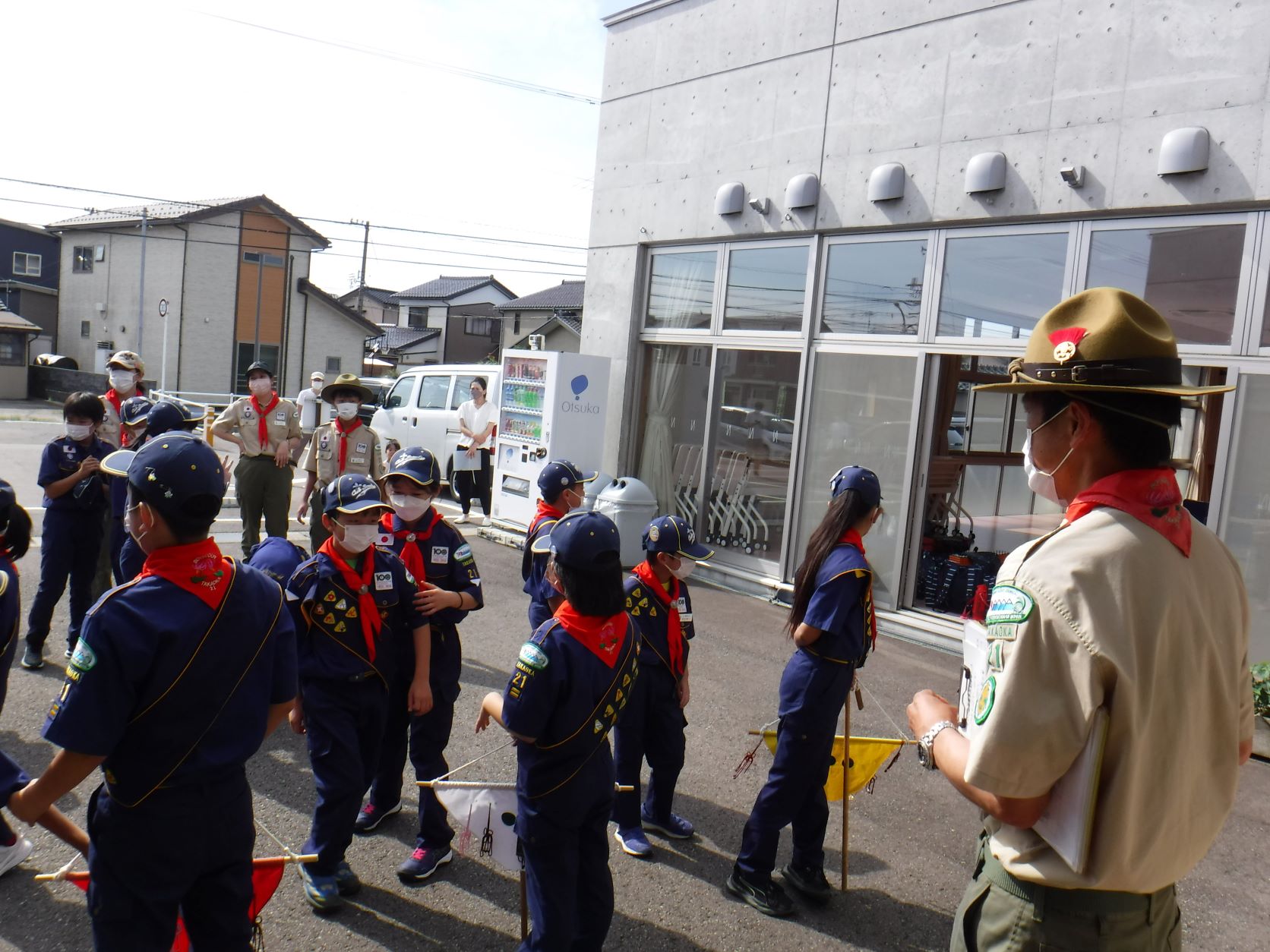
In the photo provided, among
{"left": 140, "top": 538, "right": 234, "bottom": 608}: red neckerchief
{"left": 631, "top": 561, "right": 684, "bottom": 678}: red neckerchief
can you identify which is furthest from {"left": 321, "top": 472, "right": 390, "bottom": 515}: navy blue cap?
{"left": 631, "top": 561, "right": 684, "bottom": 678}: red neckerchief

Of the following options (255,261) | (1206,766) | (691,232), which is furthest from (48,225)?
(1206,766)

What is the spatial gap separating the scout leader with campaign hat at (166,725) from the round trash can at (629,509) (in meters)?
7.71

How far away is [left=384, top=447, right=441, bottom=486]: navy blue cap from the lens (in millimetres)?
4473

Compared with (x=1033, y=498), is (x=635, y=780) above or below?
below

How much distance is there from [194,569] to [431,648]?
1.93 meters

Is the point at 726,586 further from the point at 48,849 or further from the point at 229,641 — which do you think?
the point at 229,641

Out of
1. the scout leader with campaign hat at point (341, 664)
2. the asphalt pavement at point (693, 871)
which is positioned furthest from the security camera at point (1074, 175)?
the scout leader with campaign hat at point (341, 664)

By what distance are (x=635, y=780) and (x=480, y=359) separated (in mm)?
53447

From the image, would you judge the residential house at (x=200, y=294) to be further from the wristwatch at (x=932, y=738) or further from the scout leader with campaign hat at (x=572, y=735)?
the wristwatch at (x=932, y=738)

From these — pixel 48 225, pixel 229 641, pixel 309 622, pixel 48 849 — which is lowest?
pixel 48 849

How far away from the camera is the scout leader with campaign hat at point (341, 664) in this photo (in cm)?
367

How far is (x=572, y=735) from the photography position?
305 cm

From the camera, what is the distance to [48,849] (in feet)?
13.2

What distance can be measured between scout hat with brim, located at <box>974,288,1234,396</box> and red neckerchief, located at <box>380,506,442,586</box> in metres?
3.11
